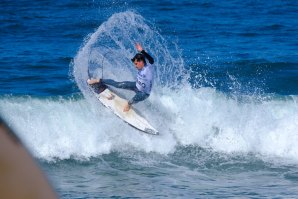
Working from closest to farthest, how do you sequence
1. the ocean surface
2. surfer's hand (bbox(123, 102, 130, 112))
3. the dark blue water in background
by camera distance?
the ocean surface < surfer's hand (bbox(123, 102, 130, 112)) < the dark blue water in background

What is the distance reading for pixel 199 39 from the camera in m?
22.1

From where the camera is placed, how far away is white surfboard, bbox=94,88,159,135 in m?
11.5

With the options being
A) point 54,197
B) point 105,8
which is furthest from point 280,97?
point 54,197

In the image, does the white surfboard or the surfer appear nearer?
the surfer

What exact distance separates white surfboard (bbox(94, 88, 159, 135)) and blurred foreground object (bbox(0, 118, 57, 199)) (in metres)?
11.0

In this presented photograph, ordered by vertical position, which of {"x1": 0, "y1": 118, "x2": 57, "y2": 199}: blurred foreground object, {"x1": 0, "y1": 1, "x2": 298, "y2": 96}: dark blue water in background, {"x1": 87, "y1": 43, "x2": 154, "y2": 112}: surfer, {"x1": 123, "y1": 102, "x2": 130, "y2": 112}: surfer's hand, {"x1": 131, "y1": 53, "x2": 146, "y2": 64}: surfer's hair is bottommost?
{"x1": 0, "y1": 118, "x2": 57, "y2": 199}: blurred foreground object

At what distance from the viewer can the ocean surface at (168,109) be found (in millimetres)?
11156

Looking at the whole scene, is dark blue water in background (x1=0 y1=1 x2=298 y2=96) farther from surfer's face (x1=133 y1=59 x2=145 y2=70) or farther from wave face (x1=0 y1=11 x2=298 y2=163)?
surfer's face (x1=133 y1=59 x2=145 y2=70)

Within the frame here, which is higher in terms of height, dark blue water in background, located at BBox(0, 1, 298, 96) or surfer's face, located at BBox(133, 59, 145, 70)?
dark blue water in background, located at BBox(0, 1, 298, 96)

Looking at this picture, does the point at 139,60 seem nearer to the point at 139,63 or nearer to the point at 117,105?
the point at 139,63

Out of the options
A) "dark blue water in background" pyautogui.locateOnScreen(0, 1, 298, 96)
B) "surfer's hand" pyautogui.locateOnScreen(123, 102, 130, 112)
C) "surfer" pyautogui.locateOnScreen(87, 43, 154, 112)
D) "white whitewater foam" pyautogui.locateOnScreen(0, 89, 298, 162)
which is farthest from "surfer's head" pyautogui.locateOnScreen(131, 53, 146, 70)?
"dark blue water in background" pyautogui.locateOnScreen(0, 1, 298, 96)

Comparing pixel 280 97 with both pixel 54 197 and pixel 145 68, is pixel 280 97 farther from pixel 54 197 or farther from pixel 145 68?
pixel 54 197

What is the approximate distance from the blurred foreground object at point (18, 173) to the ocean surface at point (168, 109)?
6.78 m

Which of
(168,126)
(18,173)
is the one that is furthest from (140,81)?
(18,173)
